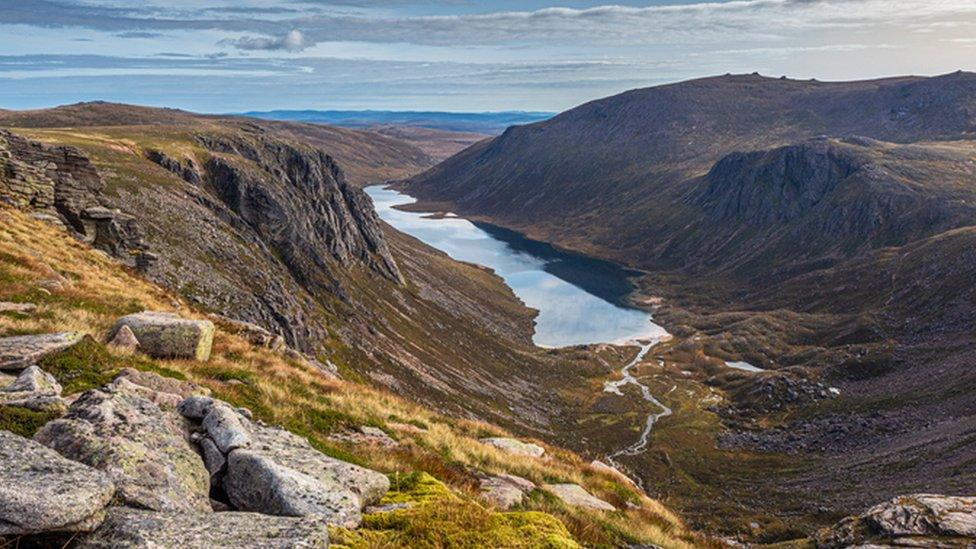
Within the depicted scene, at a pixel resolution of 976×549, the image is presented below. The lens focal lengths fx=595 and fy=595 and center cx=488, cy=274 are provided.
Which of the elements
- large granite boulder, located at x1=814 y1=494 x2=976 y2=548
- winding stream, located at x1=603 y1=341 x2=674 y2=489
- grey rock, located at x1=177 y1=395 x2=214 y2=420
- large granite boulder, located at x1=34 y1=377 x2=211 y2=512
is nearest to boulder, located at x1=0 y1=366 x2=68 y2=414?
large granite boulder, located at x1=34 y1=377 x2=211 y2=512

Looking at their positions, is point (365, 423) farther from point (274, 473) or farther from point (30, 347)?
point (274, 473)

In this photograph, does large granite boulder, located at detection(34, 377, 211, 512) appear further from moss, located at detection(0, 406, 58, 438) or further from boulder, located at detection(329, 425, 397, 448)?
boulder, located at detection(329, 425, 397, 448)

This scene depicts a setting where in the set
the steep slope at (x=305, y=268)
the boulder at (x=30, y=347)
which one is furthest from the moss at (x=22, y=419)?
the steep slope at (x=305, y=268)

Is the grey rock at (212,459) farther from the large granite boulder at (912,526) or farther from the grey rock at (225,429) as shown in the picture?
the large granite boulder at (912,526)

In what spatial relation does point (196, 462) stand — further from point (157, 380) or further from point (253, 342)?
point (253, 342)

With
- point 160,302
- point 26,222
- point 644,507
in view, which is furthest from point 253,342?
point 644,507
